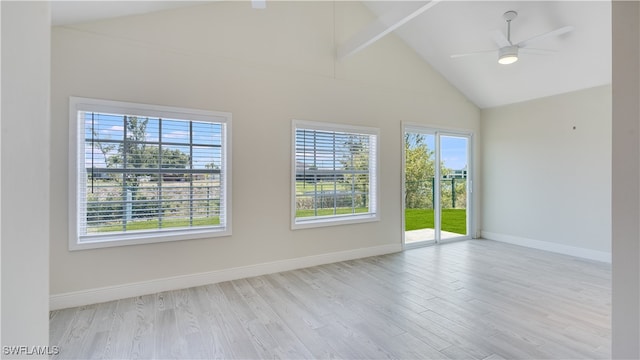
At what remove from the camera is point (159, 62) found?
3336 mm

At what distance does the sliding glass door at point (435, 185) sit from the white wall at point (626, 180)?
13.4 ft

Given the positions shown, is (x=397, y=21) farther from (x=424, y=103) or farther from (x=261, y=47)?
(x=424, y=103)

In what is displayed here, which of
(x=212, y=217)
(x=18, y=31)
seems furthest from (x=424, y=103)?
(x=18, y=31)

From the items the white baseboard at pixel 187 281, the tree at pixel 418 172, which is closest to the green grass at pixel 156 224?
the white baseboard at pixel 187 281

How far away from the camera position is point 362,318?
2701mm

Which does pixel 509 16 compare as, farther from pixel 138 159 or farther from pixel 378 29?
pixel 138 159

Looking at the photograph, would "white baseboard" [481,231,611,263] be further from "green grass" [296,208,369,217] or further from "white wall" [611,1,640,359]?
"white wall" [611,1,640,359]

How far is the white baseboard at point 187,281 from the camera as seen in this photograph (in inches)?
117

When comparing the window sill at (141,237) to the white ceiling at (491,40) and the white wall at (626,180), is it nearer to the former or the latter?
the white ceiling at (491,40)

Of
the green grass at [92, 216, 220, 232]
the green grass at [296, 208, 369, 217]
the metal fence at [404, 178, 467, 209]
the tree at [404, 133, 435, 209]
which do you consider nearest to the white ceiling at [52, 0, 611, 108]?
the tree at [404, 133, 435, 209]

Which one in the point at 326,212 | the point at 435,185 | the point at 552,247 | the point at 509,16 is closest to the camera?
the point at 509,16

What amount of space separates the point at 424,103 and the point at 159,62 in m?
4.17

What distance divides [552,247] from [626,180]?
5.06 metres

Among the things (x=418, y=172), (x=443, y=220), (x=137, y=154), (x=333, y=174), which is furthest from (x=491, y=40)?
(x=137, y=154)
